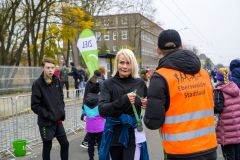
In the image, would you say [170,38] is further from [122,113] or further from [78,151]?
[78,151]

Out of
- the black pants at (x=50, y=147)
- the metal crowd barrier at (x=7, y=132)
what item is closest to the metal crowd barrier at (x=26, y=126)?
the metal crowd barrier at (x=7, y=132)

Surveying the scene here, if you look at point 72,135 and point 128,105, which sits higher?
point 128,105

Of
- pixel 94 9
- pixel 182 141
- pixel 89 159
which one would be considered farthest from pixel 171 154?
pixel 94 9

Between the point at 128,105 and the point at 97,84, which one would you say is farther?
the point at 97,84

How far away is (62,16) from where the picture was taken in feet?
55.1

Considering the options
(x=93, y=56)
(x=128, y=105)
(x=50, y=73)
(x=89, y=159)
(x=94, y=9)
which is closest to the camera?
(x=128, y=105)

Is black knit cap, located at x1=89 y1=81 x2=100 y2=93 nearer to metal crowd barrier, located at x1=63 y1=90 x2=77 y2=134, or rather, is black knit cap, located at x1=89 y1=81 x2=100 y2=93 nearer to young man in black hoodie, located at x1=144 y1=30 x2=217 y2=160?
metal crowd barrier, located at x1=63 y1=90 x2=77 y2=134

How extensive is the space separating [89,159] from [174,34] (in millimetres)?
3402

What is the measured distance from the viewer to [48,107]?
3594 mm

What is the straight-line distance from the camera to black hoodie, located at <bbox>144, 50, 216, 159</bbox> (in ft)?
6.18

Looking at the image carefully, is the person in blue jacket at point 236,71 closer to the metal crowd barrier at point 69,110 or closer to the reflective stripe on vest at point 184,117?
the reflective stripe on vest at point 184,117

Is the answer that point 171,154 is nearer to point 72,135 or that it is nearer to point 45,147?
point 45,147

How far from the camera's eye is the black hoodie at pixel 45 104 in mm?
3525

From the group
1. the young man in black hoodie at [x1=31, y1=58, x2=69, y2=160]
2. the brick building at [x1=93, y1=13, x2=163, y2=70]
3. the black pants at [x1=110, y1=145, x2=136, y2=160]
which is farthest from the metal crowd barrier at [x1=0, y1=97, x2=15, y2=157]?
the brick building at [x1=93, y1=13, x2=163, y2=70]
